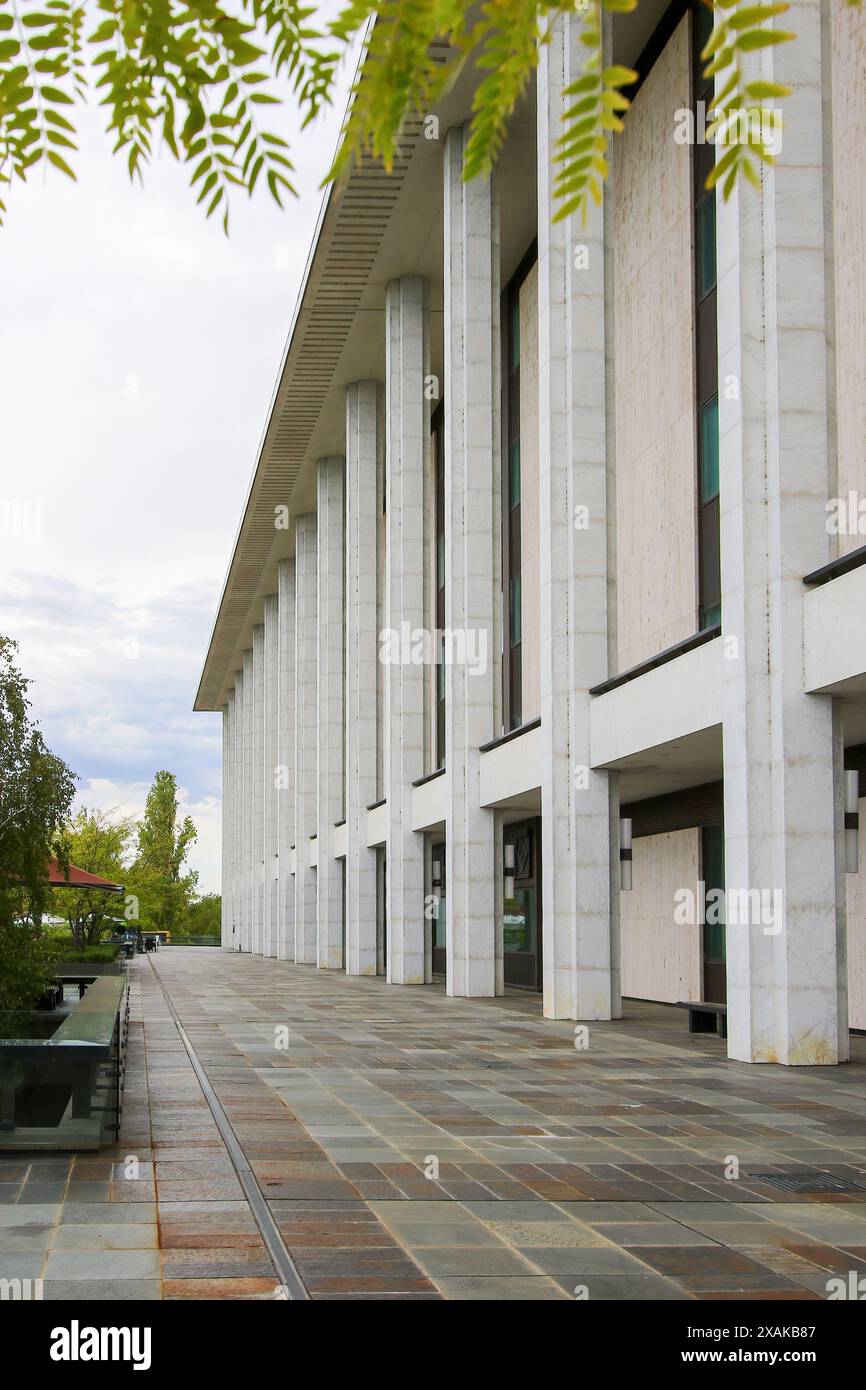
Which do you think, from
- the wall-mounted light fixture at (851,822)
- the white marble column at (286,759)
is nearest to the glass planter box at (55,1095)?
the wall-mounted light fixture at (851,822)

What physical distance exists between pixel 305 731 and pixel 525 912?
65.6 ft

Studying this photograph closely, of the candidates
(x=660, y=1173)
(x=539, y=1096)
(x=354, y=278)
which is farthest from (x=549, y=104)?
(x=660, y=1173)

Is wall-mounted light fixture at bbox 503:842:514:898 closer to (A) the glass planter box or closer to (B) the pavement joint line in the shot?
(B) the pavement joint line

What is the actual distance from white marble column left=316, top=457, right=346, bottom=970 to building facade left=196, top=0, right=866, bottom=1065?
128 mm

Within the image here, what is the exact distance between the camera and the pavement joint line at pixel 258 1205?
21.1 feet

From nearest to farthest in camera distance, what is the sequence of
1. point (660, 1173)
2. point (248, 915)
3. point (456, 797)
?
1. point (660, 1173)
2. point (456, 797)
3. point (248, 915)

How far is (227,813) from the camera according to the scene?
84312 mm

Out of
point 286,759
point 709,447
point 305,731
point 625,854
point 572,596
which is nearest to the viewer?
point 625,854

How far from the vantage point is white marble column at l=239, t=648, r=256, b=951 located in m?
70.2

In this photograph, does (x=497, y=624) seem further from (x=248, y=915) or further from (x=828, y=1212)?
(x=248, y=915)

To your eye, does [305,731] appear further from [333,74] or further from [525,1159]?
[333,74]

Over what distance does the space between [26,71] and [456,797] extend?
24.6m

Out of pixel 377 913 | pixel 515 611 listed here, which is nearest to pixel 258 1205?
pixel 515 611

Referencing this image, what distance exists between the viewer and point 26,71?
10.2ft
